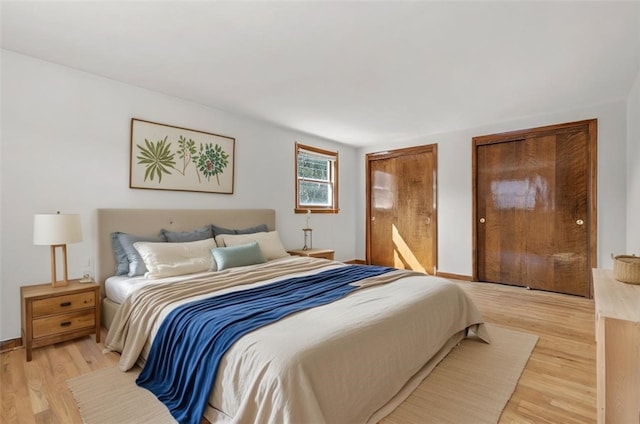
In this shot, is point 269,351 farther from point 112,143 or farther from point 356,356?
point 112,143

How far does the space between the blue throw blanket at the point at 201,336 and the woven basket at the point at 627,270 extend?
1.79 metres

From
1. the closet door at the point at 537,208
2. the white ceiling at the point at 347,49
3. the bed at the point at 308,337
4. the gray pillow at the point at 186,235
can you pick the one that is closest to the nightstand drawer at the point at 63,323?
the bed at the point at 308,337

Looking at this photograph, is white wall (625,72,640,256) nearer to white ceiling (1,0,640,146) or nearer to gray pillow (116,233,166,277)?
A: white ceiling (1,0,640,146)

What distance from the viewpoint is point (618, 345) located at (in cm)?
145

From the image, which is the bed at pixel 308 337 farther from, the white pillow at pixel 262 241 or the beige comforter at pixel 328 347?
the white pillow at pixel 262 241

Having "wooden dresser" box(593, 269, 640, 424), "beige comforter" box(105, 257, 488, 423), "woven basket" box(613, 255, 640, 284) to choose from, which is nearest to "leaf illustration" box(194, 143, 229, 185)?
"beige comforter" box(105, 257, 488, 423)

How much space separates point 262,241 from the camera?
3689 millimetres

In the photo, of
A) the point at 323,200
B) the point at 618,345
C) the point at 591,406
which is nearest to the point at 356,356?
the point at 618,345

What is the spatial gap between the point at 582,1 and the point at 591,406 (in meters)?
2.40

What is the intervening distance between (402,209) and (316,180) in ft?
5.32

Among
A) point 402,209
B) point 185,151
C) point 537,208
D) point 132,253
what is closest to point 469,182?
point 537,208

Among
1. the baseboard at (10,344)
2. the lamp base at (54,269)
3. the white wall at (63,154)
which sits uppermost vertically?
the white wall at (63,154)

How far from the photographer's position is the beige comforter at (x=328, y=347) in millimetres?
1336

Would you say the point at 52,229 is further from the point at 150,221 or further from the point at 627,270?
the point at 627,270
